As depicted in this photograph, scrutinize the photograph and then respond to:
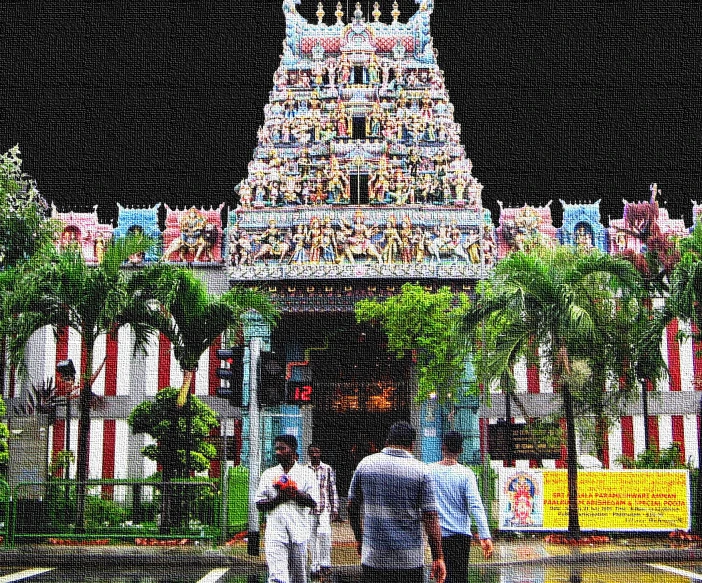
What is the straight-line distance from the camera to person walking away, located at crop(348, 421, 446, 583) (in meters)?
6.41

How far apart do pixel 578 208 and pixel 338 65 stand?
1107cm

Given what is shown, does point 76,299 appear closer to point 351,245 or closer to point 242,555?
point 242,555

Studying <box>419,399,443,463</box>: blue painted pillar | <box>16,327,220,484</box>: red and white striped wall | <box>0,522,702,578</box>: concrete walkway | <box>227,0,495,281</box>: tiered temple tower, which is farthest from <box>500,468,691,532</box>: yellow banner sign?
<box>16,327,220,484</box>: red and white striped wall

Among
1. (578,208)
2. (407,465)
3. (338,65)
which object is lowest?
(407,465)

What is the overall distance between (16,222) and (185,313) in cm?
799

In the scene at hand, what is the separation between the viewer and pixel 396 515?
21.4 ft

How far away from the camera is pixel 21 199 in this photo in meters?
25.7

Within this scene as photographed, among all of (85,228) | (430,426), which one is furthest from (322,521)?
(85,228)

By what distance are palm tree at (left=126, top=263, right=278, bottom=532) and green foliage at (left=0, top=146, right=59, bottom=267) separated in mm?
6402

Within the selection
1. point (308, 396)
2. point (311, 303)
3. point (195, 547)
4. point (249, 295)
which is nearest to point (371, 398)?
point (311, 303)

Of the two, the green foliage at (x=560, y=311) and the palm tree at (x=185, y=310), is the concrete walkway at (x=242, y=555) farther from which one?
the green foliage at (x=560, y=311)

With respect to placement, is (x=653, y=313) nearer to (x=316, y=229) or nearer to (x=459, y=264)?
(x=459, y=264)

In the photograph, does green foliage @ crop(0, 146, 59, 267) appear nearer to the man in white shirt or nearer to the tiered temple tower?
the tiered temple tower

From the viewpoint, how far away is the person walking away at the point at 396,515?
21.0 ft
